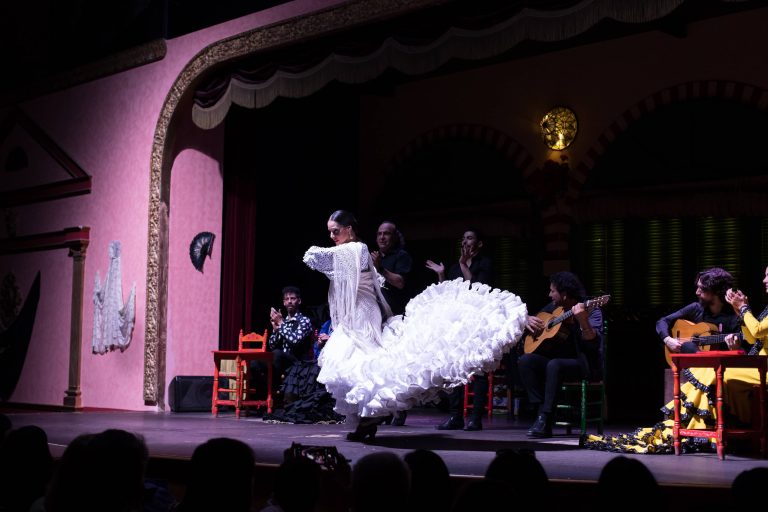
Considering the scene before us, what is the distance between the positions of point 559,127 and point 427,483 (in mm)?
8336

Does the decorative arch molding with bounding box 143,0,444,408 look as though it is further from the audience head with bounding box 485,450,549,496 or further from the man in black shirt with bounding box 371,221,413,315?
the audience head with bounding box 485,450,549,496

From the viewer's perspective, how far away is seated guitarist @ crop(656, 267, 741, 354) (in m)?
5.78

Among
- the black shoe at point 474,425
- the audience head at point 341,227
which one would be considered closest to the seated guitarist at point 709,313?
the black shoe at point 474,425

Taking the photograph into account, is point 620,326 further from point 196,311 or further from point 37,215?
point 37,215

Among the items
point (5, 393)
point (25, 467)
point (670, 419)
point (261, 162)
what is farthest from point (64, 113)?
point (25, 467)

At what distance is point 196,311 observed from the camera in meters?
9.48

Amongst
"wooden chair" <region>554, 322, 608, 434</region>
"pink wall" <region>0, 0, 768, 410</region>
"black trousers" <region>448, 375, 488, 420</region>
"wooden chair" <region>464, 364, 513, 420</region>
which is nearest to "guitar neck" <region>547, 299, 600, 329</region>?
"wooden chair" <region>554, 322, 608, 434</region>

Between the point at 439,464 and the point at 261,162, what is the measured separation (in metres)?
7.71

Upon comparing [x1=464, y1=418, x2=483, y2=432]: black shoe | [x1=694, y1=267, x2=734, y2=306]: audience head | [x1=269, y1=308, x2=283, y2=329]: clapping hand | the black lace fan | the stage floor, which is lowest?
the stage floor

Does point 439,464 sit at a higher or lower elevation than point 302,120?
lower

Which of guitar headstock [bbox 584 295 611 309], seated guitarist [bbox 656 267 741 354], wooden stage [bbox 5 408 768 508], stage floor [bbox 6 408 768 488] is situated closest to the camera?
wooden stage [bbox 5 408 768 508]

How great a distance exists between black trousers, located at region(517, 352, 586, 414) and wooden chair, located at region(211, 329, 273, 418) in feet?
9.03

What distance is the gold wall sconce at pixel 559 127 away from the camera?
10297mm

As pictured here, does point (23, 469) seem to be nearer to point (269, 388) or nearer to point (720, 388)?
point (720, 388)
